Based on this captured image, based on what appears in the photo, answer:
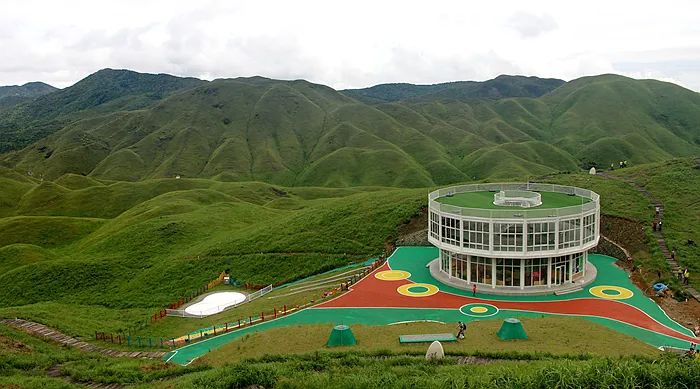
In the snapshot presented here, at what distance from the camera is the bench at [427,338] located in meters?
32.1

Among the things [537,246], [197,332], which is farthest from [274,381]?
[537,246]

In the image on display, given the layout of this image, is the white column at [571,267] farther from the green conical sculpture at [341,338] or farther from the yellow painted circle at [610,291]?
the green conical sculpture at [341,338]

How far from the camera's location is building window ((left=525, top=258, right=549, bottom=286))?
46.1 metres

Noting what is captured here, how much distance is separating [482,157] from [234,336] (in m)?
165

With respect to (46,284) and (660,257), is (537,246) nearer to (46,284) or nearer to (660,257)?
(660,257)

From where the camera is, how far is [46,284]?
6294cm

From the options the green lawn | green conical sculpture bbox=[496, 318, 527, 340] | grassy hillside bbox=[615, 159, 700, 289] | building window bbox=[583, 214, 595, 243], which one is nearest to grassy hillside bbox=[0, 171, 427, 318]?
building window bbox=[583, 214, 595, 243]

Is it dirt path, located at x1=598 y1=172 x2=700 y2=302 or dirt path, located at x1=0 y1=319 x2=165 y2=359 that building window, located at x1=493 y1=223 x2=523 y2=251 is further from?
dirt path, located at x1=0 y1=319 x2=165 y2=359

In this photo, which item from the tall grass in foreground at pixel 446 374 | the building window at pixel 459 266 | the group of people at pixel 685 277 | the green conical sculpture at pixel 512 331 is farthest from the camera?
the building window at pixel 459 266

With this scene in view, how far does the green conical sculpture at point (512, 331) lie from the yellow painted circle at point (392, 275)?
61.3 feet

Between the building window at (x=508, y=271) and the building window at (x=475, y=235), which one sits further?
the building window at (x=508, y=271)

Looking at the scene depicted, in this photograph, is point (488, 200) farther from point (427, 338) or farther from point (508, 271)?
point (427, 338)

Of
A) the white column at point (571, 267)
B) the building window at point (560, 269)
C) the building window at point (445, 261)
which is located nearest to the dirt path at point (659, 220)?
the white column at point (571, 267)

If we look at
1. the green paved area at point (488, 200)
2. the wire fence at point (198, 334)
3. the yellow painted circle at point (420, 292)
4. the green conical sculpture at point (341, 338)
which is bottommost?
the wire fence at point (198, 334)
